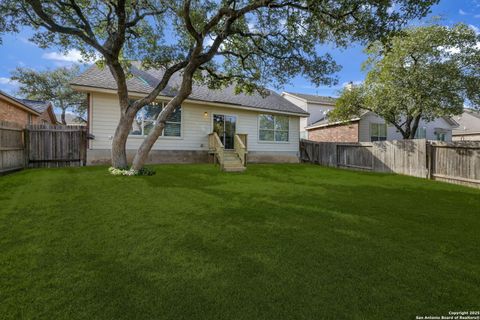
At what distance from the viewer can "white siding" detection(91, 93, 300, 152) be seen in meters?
10.2

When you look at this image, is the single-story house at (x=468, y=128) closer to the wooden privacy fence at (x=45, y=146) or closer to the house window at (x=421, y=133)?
the house window at (x=421, y=133)

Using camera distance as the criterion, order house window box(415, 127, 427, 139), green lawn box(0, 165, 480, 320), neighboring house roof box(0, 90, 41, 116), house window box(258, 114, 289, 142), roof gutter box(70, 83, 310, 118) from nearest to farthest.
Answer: green lawn box(0, 165, 480, 320) < roof gutter box(70, 83, 310, 118) < neighboring house roof box(0, 90, 41, 116) < house window box(258, 114, 289, 142) < house window box(415, 127, 427, 139)

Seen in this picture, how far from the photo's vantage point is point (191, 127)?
40.0 feet

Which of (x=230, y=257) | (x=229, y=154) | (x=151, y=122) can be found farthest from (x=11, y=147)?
(x=230, y=257)

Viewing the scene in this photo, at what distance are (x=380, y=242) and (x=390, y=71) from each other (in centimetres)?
1258

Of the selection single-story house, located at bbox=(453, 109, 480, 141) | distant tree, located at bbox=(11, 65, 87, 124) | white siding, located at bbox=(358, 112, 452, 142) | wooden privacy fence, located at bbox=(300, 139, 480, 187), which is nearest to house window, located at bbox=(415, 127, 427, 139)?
white siding, located at bbox=(358, 112, 452, 142)

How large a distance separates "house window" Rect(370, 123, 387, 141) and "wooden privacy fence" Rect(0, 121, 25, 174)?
20.9m

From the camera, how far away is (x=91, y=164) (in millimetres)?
10086

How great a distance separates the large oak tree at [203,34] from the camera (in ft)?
22.9

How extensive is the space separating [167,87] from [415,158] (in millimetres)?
11495

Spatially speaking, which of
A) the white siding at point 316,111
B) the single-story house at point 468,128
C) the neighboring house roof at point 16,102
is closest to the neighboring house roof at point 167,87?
the neighboring house roof at point 16,102

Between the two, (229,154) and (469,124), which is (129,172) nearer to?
(229,154)

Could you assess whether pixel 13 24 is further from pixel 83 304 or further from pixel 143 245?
pixel 83 304

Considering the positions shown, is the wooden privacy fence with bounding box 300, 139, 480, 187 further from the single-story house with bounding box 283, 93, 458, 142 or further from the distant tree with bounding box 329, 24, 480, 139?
the single-story house with bounding box 283, 93, 458, 142
